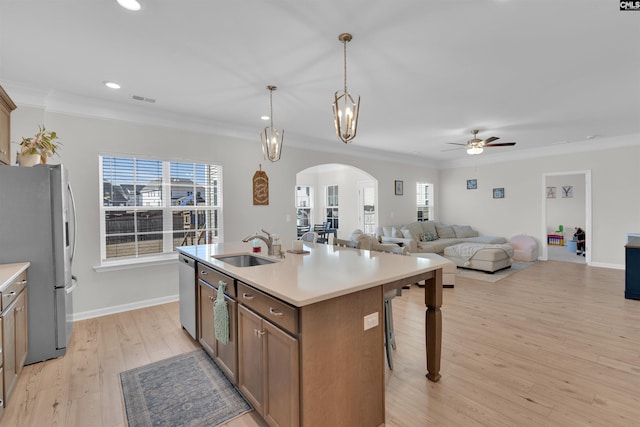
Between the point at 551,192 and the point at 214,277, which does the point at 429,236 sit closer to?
the point at 551,192

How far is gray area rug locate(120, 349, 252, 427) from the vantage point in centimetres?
197

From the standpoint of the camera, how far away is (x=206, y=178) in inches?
182

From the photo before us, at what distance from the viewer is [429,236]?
760cm

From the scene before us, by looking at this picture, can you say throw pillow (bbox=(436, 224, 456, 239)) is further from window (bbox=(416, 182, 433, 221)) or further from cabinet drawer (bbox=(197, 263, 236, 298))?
cabinet drawer (bbox=(197, 263, 236, 298))

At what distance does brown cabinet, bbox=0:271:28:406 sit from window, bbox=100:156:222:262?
57.7 inches

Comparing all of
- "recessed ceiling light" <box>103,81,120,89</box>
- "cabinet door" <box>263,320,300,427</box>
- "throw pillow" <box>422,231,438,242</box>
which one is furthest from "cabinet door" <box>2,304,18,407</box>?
"throw pillow" <box>422,231,438,242</box>


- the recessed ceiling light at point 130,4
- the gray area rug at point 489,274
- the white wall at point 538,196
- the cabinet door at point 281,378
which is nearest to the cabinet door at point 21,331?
the cabinet door at point 281,378

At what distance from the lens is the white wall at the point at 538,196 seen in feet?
19.7

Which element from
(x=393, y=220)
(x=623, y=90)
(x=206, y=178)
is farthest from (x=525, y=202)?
(x=206, y=178)

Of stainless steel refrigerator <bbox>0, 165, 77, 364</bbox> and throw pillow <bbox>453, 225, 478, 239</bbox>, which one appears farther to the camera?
throw pillow <bbox>453, 225, 478, 239</bbox>

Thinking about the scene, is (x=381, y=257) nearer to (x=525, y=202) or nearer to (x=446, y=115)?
(x=446, y=115)

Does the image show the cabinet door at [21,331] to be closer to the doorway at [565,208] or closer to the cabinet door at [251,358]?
the cabinet door at [251,358]

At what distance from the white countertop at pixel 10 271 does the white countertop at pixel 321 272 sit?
119 centimetres

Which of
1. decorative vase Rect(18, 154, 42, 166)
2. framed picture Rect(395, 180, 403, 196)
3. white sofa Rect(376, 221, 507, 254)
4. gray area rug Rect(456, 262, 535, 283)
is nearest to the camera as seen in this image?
decorative vase Rect(18, 154, 42, 166)
